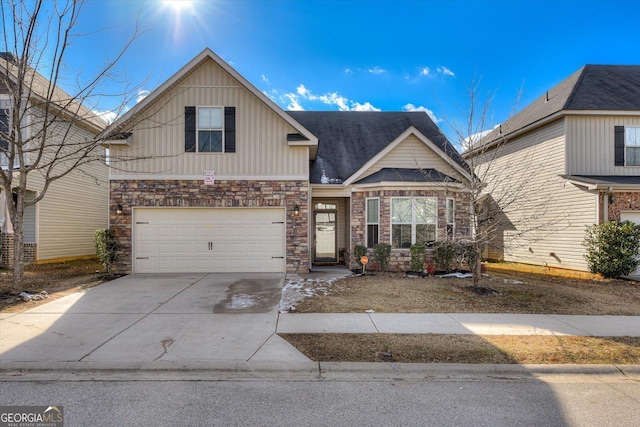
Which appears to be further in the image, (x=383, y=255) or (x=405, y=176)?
(x=405, y=176)

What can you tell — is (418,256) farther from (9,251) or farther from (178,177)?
(9,251)

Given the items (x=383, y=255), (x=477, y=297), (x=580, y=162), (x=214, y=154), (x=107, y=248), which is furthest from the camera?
(x=580, y=162)

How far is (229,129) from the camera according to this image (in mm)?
11180

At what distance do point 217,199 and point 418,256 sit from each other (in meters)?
7.01

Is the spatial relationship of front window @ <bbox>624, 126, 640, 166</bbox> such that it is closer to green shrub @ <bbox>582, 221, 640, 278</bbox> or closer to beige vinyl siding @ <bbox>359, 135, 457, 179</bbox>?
green shrub @ <bbox>582, 221, 640, 278</bbox>

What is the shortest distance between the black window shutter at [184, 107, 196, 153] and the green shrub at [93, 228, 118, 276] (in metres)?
3.70

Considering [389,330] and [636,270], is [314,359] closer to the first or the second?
[389,330]

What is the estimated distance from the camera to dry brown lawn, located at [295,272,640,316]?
705cm

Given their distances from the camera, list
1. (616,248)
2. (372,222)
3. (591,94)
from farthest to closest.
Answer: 1. (591,94)
2. (372,222)
3. (616,248)

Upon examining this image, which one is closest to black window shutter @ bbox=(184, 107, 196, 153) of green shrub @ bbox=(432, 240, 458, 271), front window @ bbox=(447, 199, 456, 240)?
green shrub @ bbox=(432, 240, 458, 271)

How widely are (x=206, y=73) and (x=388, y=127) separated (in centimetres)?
883

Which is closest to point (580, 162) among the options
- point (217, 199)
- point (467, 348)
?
point (467, 348)

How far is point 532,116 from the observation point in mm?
14352

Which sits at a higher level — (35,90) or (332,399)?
(35,90)
